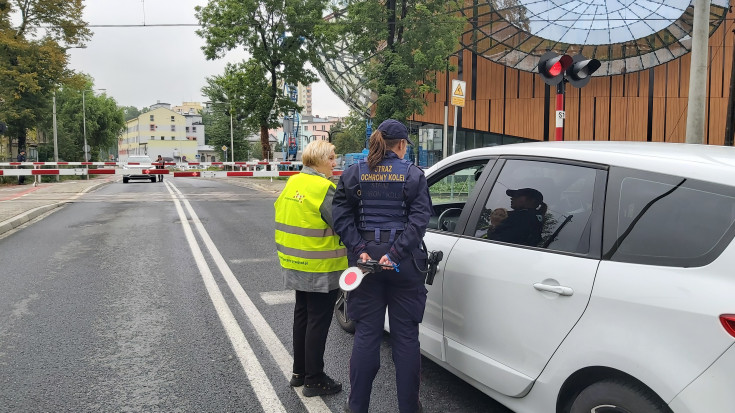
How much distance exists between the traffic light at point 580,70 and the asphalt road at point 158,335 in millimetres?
5224

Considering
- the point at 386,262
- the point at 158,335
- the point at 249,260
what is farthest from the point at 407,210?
the point at 249,260

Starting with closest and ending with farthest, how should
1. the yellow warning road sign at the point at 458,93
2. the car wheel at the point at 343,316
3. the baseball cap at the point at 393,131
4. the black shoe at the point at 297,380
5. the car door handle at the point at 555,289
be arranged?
the car door handle at the point at 555,289 < the baseball cap at the point at 393,131 < the black shoe at the point at 297,380 < the car wheel at the point at 343,316 < the yellow warning road sign at the point at 458,93

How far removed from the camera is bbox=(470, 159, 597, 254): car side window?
8.37 feet

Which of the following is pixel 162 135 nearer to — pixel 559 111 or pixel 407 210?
pixel 559 111

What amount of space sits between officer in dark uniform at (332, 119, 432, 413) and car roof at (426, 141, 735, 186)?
0.70 meters

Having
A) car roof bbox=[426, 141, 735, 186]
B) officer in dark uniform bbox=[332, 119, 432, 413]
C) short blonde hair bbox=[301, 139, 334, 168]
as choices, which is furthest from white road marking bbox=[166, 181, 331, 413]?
car roof bbox=[426, 141, 735, 186]

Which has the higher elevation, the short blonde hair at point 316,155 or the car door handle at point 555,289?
the short blonde hair at point 316,155

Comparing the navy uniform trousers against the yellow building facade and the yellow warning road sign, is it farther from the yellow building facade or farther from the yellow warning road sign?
the yellow building facade

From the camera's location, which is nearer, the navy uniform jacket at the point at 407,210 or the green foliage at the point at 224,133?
the navy uniform jacket at the point at 407,210

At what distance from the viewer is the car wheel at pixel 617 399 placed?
199 centimetres

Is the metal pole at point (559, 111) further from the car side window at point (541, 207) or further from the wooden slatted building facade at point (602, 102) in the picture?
the wooden slatted building facade at point (602, 102)

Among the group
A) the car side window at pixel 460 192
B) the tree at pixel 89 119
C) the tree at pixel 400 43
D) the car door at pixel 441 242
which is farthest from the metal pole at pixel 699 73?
the tree at pixel 89 119

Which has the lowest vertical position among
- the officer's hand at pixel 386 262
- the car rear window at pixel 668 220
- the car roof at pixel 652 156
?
the officer's hand at pixel 386 262

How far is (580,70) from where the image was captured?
7.89 m
